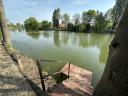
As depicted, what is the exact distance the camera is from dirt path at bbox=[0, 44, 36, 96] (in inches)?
131

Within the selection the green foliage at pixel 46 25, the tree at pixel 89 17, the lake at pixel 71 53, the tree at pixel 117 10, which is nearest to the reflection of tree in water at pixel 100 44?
the lake at pixel 71 53

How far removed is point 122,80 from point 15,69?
4320mm

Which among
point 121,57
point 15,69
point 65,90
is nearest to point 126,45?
point 121,57

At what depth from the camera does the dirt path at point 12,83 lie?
3.33 metres

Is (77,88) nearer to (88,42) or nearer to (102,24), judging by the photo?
(88,42)

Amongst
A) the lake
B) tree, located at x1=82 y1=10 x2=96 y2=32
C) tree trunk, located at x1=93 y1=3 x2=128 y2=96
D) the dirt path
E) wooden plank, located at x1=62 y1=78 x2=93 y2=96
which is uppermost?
tree, located at x1=82 y1=10 x2=96 y2=32

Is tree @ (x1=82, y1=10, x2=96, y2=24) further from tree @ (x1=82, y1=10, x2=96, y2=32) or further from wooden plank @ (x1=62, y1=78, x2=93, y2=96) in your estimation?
wooden plank @ (x1=62, y1=78, x2=93, y2=96)

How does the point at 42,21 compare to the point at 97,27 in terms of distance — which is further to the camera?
the point at 42,21

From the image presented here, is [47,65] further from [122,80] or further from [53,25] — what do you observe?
[53,25]

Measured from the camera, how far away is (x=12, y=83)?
12.6ft

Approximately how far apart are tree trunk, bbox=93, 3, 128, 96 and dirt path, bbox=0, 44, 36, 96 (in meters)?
2.38

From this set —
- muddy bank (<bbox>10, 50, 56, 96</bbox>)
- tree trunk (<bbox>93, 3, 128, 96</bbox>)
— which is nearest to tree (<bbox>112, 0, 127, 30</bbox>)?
muddy bank (<bbox>10, 50, 56, 96</bbox>)

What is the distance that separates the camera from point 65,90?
13.8 feet

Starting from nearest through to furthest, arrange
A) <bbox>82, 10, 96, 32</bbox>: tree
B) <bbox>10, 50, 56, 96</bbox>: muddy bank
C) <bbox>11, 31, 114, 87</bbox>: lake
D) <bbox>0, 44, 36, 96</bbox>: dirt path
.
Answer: <bbox>0, 44, 36, 96</bbox>: dirt path
<bbox>10, 50, 56, 96</bbox>: muddy bank
<bbox>11, 31, 114, 87</bbox>: lake
<bbox>82, 10, 96, 32</bbox>: tree
